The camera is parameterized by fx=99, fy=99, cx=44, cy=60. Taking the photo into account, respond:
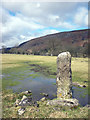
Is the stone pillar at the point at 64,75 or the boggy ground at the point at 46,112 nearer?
the boggy ground at the point at 46,112

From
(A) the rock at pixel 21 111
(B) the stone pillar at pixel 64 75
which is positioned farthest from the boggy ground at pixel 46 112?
(B) the stone pillar at pixel 64 75

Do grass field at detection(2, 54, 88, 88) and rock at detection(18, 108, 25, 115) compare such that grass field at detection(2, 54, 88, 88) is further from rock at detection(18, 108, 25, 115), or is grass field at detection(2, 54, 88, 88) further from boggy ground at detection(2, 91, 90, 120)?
rock at detection(18, 108, 25, 115)

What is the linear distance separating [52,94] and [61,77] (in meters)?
3.14

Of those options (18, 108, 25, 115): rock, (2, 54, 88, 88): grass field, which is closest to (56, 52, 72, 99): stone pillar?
(18, 108, 25, 115): rock

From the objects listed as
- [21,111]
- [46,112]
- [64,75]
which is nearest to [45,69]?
[64,75]

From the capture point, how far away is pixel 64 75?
33.3 ft

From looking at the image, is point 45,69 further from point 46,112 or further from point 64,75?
point 46,112

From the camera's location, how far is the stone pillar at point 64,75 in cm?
994

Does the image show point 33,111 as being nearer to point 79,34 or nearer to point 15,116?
point 15,116

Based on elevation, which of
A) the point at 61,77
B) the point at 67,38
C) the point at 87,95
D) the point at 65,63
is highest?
the point at 67,38

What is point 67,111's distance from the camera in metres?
7.88

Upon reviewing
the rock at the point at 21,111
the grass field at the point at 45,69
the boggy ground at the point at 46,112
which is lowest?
the boggy ground at the point at 46,112

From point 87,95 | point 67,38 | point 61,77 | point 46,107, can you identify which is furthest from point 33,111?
point 67,38

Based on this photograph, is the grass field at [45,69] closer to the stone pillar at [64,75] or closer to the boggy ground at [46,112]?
the stone pillar at [64,75]
